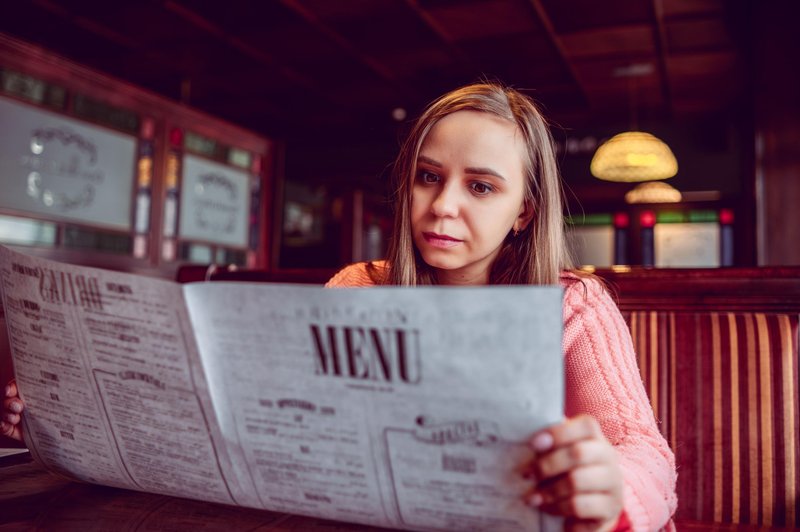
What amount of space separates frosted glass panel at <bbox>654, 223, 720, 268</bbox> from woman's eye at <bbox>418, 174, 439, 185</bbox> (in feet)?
18.5

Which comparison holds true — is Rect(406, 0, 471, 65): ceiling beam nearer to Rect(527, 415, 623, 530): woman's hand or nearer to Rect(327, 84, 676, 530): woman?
Rect(327, 84, 676, 530): woman

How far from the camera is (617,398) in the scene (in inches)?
31.4

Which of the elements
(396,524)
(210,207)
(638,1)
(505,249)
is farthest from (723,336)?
(210,207)

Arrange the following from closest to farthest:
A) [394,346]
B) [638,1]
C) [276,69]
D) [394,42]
Answer: [394,346]
[638,1]
[394,42]
[276,69]

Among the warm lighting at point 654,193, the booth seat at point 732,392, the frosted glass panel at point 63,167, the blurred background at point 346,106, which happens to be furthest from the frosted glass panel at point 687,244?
the booth seat at point 732,392

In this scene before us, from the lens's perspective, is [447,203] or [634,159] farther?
[634,159]

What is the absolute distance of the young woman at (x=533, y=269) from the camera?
1.70 ft

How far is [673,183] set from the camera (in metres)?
6.63

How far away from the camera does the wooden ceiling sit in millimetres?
4105

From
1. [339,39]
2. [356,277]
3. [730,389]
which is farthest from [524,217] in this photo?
[339,39]

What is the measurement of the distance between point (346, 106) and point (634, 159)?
2.90m

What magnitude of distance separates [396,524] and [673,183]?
6.76 meters

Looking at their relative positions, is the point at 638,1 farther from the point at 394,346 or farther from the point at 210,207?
the point at 394,346

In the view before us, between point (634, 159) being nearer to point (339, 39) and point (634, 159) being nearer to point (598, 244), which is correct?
point (598, 244)
